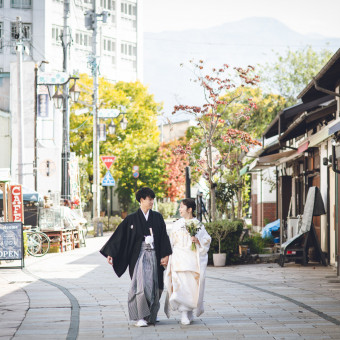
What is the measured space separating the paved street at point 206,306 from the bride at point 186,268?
0.84 ft

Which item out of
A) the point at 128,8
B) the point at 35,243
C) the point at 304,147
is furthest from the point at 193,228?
the point at 128,8

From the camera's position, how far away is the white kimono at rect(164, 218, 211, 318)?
9461mm

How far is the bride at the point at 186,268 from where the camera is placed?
9461mm

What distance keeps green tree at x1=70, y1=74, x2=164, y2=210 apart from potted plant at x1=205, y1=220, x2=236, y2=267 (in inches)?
1194

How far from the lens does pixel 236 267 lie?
726 inches

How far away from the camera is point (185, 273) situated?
9641mm

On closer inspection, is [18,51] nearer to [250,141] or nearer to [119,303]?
[250,141]

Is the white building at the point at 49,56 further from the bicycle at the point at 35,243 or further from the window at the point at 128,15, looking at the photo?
the bicycle at the point at 35,243

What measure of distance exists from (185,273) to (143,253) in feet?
2.03

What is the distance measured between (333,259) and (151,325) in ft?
30.7

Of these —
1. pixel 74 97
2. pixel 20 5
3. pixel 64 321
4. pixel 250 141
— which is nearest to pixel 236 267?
pixel 250 141

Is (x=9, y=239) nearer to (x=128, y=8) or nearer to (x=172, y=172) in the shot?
(x=172, y=172)

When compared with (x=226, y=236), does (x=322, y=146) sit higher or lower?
higher

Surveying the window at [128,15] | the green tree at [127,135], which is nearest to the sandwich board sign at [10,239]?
the green tree at [127,135]
